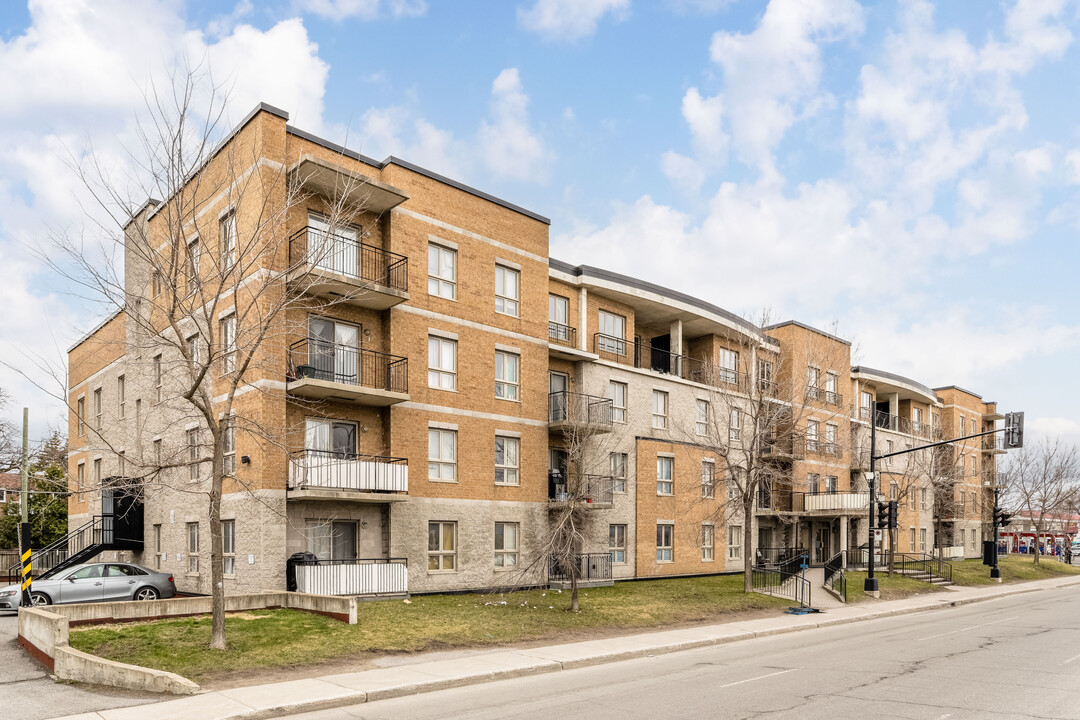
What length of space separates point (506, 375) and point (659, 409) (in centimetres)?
1006

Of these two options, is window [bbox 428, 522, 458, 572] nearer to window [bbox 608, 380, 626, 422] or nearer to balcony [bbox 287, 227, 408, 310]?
balcony [bbox 287, 227, 408, 310]

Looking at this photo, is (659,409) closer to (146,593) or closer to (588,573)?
(588,573)

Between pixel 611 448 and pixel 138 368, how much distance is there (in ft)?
59.3

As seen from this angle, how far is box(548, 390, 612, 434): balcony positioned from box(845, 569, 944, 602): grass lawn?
Result: 11.3 m

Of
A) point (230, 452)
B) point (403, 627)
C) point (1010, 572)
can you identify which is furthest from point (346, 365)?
point (1010, 572)

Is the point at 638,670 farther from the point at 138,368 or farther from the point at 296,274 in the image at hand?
the point at 138,368

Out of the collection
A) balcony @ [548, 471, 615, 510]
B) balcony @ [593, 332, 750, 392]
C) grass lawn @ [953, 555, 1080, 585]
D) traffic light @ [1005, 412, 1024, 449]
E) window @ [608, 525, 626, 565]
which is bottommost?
grass lawn @ [953, 555, 1080, 585]

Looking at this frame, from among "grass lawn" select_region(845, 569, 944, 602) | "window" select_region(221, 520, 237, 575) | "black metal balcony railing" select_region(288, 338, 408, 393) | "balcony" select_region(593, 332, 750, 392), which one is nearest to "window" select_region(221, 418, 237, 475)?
"window" select_region(221, 520, 237, 575)

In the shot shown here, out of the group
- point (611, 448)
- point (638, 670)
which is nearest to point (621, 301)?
point (611, 448)

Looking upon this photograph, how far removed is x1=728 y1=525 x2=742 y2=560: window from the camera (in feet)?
133

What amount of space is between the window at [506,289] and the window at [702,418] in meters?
13.0

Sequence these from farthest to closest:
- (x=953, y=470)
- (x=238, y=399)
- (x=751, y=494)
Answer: (x=953, y=470) → (x=751, y=494) → (x=238, y=399)

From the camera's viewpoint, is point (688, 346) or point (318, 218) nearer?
point (318, 218)

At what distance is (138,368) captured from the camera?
30.8 metres
